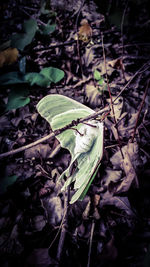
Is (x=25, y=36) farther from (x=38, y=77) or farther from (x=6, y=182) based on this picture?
(x=6, y=182)

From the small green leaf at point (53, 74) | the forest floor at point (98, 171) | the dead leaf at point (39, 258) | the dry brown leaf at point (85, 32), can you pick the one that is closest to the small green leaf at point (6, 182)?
the forest floor at point (98, 171)

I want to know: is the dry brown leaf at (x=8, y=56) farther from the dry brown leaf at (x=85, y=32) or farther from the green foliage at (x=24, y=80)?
the dry brown leaf at (x=85, y=32)

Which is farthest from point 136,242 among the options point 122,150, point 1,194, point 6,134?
point 6,134

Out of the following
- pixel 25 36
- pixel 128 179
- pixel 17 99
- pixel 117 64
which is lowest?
pixel 128 179

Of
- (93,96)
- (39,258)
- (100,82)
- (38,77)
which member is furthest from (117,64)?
(39,258)

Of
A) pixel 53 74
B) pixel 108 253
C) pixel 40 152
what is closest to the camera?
pixel 108 253

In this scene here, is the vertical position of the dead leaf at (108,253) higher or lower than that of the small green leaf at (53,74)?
lower
